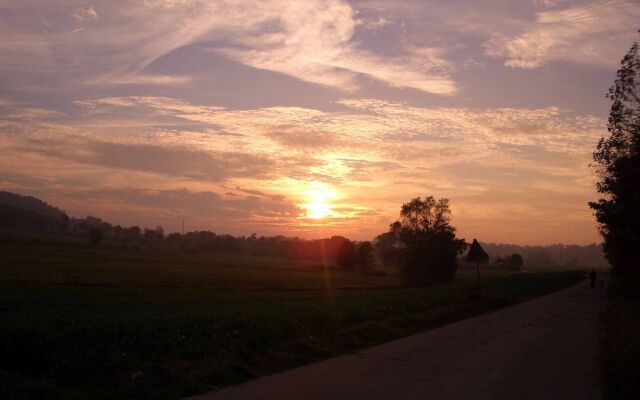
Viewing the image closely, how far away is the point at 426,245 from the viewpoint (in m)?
76.8

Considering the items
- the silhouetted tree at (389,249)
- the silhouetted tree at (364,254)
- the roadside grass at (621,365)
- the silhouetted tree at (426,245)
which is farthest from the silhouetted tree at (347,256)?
the roadside grass at (621,365)

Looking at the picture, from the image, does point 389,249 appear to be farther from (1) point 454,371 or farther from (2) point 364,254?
(1) point 454,371

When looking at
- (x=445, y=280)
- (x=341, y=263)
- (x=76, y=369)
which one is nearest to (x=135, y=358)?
(x=76, y=369)

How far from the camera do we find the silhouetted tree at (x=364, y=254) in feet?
364

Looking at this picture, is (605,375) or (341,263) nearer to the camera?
(605,375)

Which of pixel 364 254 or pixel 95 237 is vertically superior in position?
pixel 95 237

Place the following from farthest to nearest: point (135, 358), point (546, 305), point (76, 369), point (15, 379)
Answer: point (546, 305) → point (135, 358) → point (76, 369) → point (15, 379)

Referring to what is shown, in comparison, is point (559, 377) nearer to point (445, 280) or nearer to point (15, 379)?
point (15, 379)

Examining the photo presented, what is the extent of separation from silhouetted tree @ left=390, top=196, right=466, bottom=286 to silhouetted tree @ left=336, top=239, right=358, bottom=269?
28.1 meters

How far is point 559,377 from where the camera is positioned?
36.3 ft

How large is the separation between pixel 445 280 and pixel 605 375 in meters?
66.0

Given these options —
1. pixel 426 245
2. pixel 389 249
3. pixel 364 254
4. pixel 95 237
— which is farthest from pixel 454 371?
pixel 95 237

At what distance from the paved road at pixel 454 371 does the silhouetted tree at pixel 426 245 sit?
57.3 meters

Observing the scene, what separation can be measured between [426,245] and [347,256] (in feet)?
125
